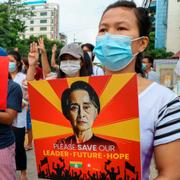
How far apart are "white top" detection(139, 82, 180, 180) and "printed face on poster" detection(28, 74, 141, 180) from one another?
0.07 metres

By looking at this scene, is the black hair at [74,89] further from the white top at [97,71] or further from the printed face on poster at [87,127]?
the white top at [97,71]

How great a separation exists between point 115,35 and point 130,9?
0.40 feet

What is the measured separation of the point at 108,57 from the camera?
1.65 metres

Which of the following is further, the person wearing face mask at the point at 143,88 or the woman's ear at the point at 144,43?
the woman's ear at the point at 144,43

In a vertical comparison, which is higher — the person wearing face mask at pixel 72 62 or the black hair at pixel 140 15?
the black hair at pixel 140 15

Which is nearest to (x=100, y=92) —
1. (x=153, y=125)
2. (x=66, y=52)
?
(x=153, y=125)

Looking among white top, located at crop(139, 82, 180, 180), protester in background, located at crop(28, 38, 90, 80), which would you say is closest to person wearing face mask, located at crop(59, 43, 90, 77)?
protester in background, located at crop(28, 38, 90, 80)

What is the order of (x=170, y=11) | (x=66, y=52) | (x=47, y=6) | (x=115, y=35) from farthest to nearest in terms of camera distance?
1. (x=47, y=6)
2. (x=170, y=11)
3. (x=66, y=52)
4. (x=115, y=35)

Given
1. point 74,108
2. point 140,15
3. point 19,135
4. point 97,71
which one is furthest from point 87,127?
point 19,135

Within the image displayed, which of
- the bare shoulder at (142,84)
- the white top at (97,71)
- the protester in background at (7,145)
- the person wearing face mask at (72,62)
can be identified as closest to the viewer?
the bare shoulder at (142,84)

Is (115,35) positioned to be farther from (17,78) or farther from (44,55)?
(17,78)

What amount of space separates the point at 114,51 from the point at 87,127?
0.35 meters

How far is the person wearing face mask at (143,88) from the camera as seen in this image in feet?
4.62

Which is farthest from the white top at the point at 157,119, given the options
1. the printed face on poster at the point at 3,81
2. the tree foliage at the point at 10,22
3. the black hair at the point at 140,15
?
the tree foliage at the point at 10,22
